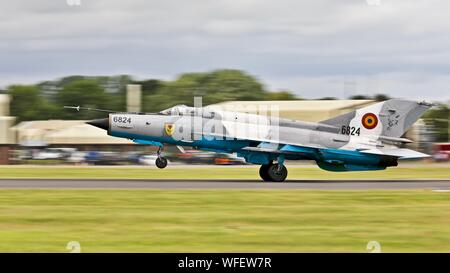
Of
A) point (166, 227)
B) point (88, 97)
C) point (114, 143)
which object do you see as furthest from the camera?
point (88, 97)

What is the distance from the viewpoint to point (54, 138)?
8256 cm

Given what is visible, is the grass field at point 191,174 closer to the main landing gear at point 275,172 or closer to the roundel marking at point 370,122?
the main landing gear at point 275,172

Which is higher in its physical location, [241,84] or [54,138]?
[241,84]

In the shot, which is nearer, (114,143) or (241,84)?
(114,143)

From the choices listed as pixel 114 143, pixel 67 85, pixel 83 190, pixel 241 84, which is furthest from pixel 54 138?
pixel 83 190

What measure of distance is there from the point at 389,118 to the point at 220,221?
16.0m

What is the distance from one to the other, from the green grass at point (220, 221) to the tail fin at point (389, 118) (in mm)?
7142

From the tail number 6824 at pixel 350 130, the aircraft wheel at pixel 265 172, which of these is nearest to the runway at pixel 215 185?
the aircraft wheel at pixel 265 172

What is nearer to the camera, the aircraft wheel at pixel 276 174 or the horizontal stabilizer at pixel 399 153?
the horizontal stabilizer at pixel 399 153

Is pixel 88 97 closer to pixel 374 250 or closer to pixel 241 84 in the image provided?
pixel 241 84

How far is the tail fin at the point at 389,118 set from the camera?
104ft

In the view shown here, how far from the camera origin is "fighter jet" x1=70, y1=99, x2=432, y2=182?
3098 centimetres

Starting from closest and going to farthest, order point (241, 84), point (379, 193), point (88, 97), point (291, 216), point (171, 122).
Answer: point (291, 216) < point (379, 193) < point (171, 122) < point (88, 97) < point (241, 84)
